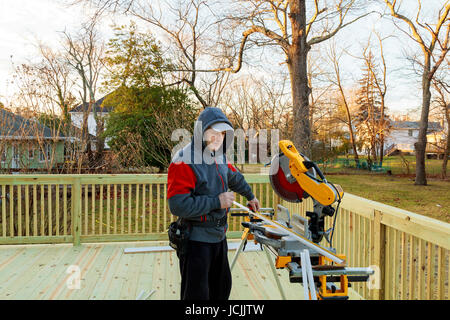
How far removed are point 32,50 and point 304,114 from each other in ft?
34.5

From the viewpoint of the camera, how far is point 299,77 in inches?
297

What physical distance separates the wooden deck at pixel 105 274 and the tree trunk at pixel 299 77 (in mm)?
3979

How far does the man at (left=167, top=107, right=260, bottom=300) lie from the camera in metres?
1.77

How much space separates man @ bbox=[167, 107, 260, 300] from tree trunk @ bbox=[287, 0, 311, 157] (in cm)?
565

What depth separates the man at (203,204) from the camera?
5.80 ft

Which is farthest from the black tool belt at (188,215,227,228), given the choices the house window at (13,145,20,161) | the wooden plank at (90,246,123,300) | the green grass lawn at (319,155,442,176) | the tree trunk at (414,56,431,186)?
the green grass lawn at (319,155,442,176)

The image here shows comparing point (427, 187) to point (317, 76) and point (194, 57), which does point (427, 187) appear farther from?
point (194, 57)

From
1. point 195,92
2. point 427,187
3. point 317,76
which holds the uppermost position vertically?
point 317,76

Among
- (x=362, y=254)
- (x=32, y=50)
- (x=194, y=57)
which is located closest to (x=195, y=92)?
(x=194, y=57)

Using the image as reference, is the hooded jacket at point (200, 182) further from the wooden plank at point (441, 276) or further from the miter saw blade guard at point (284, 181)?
the wooden plank at point (441, 276)

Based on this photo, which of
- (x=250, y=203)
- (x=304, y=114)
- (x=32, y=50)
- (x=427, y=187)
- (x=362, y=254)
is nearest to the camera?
(x=250, y=203)

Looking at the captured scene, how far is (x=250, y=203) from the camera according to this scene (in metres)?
2.27

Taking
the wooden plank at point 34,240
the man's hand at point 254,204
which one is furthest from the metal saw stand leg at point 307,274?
the wooden plank at point 34,240

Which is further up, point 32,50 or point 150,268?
point 32,50
